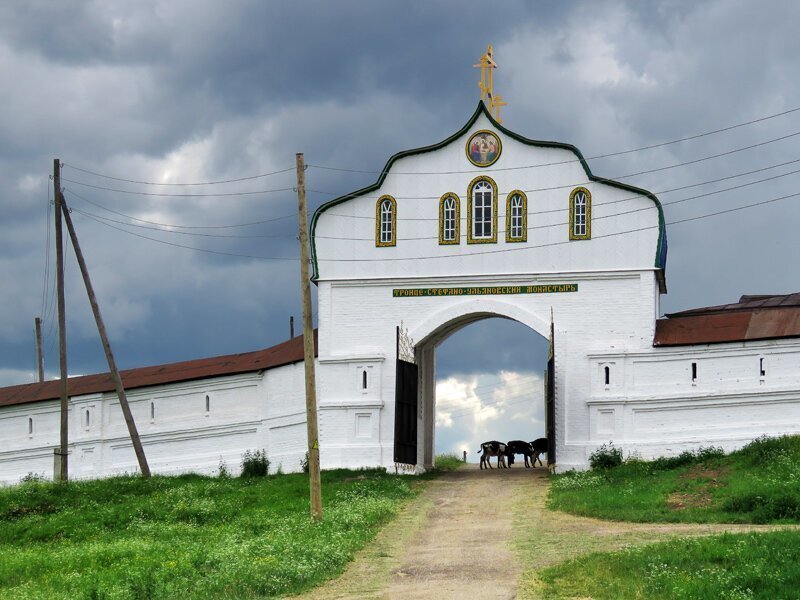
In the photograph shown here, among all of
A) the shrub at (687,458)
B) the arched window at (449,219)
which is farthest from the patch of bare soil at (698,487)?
the arched window at (449,219)

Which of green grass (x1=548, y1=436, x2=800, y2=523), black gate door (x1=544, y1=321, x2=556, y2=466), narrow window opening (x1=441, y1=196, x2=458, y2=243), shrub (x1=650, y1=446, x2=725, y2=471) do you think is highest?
narrow window opening (x1=441, y1=196, x2=458, y2=243)

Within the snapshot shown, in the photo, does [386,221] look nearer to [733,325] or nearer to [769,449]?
[733,325]

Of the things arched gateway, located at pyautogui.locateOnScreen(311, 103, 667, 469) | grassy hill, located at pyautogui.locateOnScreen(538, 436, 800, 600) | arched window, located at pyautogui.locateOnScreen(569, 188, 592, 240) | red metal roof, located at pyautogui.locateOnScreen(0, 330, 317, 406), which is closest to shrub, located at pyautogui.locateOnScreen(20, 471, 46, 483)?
red metal roof, located at pyautogui.locateOnScreen(0, 330, 317, 406)

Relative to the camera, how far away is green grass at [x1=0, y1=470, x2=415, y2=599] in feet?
70.1

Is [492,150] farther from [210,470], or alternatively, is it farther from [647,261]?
[210,470]

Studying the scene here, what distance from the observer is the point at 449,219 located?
3716 cm

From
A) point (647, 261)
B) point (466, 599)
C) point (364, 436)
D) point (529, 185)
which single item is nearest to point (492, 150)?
point (529, 185)

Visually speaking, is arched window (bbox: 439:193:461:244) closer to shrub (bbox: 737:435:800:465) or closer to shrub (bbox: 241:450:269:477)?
shrub (bbox: 241:450:269:477)

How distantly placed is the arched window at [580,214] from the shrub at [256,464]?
10.5 metres

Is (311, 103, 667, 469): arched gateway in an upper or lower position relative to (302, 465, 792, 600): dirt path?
upper

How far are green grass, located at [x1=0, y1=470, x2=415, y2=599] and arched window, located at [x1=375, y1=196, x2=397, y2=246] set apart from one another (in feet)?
20.9

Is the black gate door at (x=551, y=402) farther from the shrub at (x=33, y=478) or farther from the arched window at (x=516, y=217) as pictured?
the shrub at (x=33, y=478)

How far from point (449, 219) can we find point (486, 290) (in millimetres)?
2197

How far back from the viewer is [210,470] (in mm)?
39500
